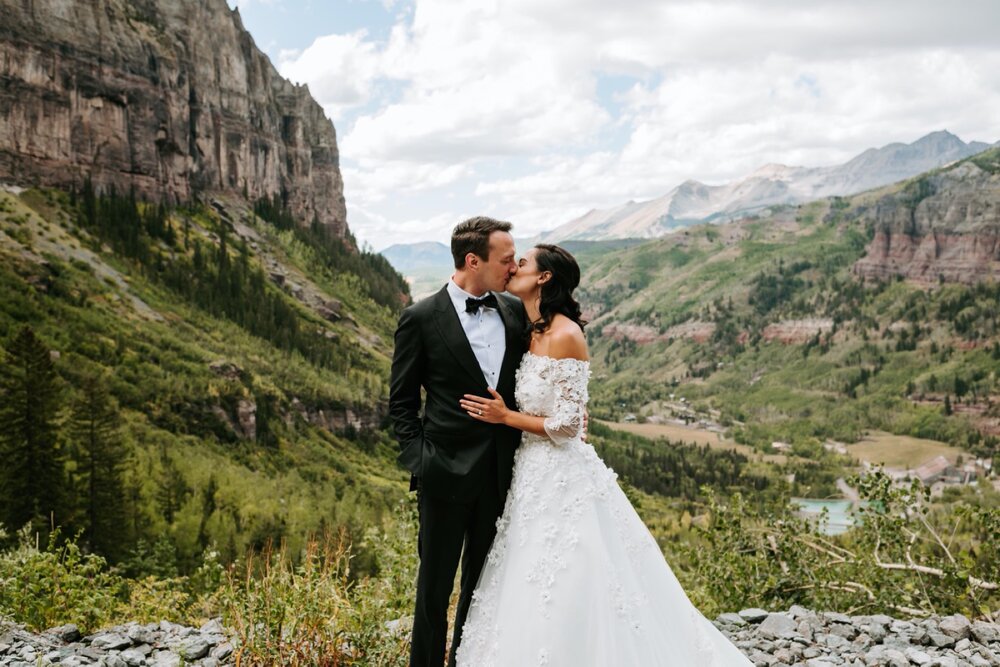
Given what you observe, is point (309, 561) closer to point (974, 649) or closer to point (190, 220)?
point (974, 649)

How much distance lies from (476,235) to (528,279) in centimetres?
58

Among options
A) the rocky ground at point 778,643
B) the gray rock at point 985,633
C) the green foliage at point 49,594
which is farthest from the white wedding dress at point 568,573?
the green foliage at point 49,594

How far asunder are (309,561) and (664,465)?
467 ft

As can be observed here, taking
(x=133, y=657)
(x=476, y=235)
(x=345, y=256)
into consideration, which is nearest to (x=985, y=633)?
(x=476, y=235)

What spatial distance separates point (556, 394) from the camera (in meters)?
5.04

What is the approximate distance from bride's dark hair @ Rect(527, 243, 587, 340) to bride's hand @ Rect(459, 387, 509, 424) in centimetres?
72

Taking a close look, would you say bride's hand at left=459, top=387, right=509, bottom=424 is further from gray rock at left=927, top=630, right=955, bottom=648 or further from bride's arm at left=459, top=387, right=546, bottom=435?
gray rock at left=927, top=630, right=955, bottom=648

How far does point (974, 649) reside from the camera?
6.42m

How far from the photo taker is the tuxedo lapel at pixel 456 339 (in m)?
4.97

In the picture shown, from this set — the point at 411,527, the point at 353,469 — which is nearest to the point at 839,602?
the point at 411,527

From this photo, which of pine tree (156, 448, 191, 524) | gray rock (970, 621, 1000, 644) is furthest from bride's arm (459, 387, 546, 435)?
pine tree (156, 448, 191, 524)

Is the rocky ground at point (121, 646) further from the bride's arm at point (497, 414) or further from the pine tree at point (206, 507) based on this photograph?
the pine tree at point (206, 507)

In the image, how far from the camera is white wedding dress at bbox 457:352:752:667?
4.72 meters

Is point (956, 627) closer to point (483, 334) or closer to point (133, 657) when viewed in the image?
point (483, 334)
